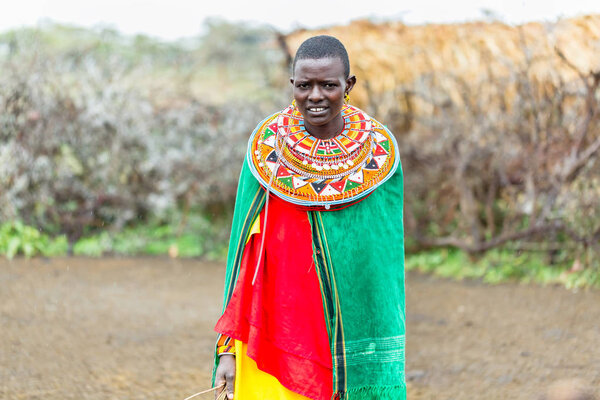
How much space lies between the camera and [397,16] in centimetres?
852

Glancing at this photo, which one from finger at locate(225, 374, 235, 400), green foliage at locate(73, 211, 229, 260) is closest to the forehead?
finger at locate(225, 374, 235, 400)

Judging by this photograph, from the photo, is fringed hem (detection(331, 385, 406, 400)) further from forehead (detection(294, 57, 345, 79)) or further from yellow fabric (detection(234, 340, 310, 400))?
forehead (detection(294, 57, 345, 79))

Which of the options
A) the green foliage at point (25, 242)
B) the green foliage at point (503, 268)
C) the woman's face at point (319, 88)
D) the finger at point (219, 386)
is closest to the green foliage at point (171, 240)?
the green foliage at point (25, 242)

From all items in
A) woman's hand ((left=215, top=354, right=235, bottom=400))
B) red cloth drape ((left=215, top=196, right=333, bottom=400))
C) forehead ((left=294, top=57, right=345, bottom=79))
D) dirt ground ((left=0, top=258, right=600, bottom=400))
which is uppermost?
forehead ((left=294, top=57, right=345, bottom=79))

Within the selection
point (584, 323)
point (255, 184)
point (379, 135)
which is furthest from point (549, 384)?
point (255, 184)

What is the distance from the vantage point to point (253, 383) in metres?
2.54

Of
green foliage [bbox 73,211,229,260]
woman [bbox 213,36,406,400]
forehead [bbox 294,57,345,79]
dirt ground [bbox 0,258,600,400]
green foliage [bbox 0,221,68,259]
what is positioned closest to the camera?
forehead [bbox 294,57,345,79]

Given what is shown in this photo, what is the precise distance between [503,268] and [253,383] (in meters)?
4.95

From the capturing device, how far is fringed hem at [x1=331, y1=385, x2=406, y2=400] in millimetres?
2475

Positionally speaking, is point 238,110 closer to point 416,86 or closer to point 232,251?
point 416,86

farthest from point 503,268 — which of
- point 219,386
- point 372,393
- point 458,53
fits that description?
point 219,386

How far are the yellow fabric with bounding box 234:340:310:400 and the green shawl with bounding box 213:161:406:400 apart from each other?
0.21 meters

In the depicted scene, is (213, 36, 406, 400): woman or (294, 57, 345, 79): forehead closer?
(294, 57, 345, 79): forehead

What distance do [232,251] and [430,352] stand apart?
282cm
